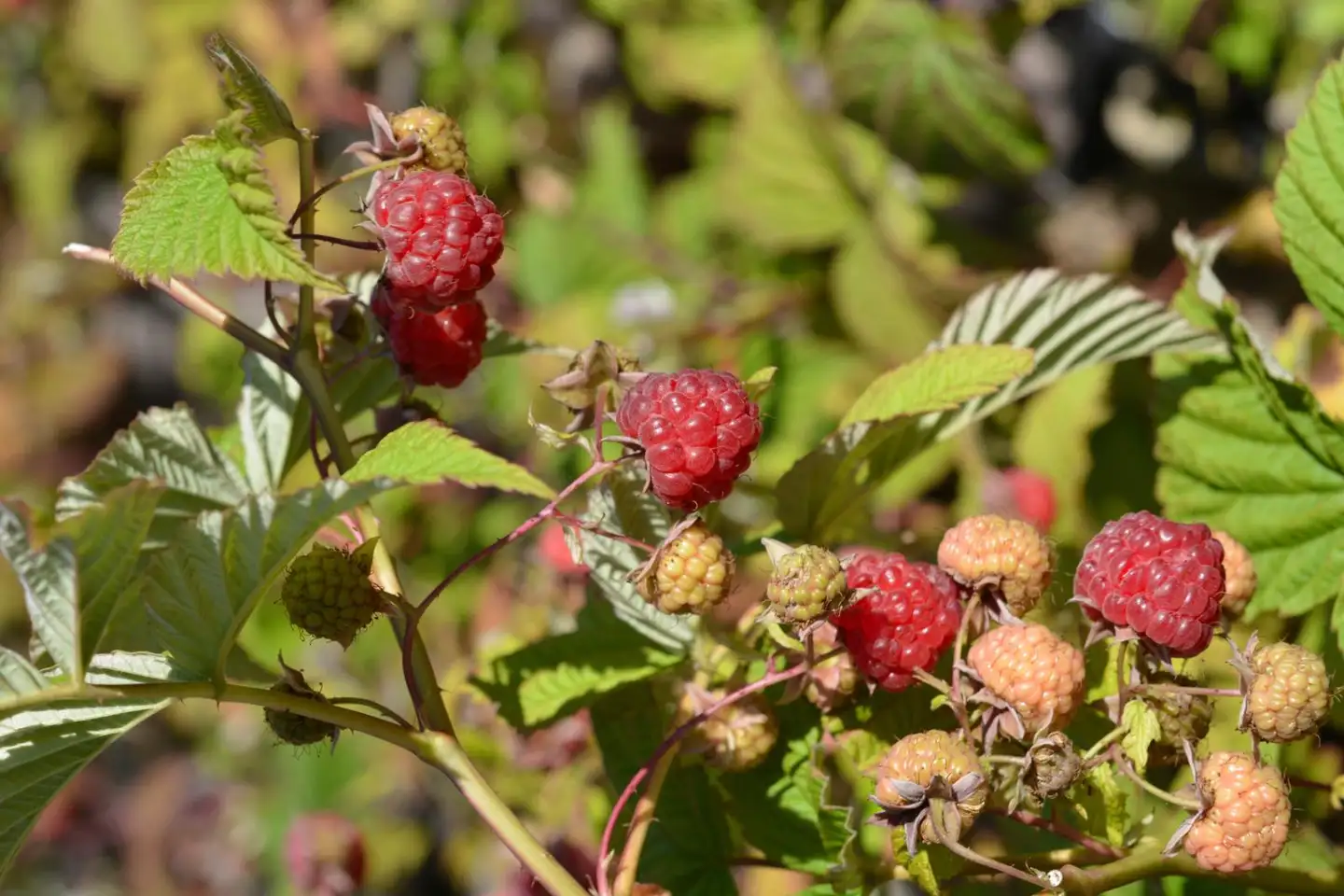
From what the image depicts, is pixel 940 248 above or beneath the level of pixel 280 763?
above

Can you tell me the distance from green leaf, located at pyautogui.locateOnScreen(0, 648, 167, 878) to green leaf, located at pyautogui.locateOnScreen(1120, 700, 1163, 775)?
58cm

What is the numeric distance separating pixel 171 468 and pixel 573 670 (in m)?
0.35

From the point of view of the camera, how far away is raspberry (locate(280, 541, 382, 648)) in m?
0.77

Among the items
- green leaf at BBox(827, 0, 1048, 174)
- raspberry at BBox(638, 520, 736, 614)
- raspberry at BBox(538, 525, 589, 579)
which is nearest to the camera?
raspberry at BBox(638, 520, 736, 614)

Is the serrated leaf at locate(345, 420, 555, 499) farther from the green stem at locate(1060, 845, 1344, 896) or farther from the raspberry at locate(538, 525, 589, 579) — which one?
the raspberry at locate(538, 525, 589, 579)

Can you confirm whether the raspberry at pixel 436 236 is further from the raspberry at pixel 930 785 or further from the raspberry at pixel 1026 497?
the raspberry at pixel 1026 497

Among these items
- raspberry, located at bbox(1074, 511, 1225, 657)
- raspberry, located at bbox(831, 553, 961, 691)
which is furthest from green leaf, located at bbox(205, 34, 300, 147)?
raspberry, located at bbox(1074, 511, 1225, 657)

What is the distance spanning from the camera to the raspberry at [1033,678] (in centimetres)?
72

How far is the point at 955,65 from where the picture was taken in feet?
5.61

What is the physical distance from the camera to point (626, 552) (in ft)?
2.93

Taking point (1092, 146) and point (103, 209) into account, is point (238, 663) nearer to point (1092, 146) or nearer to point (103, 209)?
point (1092, 146)

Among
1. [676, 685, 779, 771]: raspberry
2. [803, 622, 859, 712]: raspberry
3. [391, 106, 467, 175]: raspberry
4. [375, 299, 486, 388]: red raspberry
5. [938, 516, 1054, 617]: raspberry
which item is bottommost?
[676, 685, 779, 771]: raspberry

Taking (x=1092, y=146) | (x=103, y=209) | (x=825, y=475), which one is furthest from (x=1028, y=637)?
(x=103, y=209)

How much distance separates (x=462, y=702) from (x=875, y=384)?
30.8 inches
